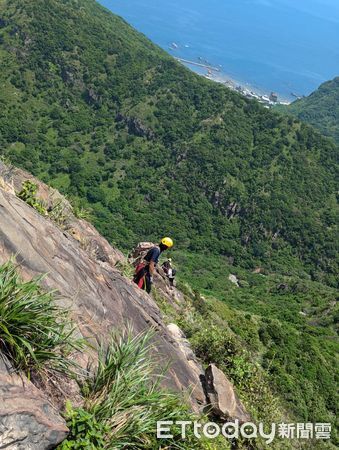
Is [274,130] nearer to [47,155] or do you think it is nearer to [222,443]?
[47,155]

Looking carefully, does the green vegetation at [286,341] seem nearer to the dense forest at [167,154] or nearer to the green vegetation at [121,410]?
the green vegetation at [121,410]

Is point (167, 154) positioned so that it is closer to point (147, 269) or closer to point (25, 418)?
point (147, 269)

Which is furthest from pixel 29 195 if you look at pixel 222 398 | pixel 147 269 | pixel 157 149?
pixel 157 149

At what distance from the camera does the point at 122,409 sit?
4.70 m

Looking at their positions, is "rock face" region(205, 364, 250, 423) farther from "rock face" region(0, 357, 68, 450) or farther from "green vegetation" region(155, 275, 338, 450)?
"rock face" region(0, 357, 68, 450)

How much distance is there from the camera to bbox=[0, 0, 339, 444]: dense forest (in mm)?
108750

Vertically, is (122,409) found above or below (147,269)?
above

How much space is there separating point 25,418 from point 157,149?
4985 inches

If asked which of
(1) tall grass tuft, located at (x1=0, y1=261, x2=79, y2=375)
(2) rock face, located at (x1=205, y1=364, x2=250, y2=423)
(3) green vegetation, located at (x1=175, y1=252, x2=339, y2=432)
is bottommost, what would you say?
(3) green vegetation, located at (x1=175, y1=252, x2=339, y2=432)

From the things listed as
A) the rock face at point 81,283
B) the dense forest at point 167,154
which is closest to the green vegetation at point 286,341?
the rock face at point 81,283

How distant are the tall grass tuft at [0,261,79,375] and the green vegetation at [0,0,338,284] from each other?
297 ft

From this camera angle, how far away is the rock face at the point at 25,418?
381 centimetres

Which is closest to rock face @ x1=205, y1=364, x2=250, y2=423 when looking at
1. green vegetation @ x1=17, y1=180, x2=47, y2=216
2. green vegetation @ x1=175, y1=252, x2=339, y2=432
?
green vegetation @ x1=175, y1=252, x2=339, y2=432

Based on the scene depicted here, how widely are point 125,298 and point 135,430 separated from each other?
14.0 feet
